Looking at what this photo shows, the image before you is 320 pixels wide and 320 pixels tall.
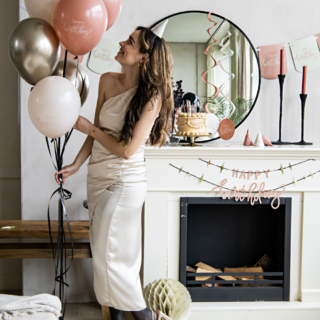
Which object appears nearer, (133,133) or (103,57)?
(133,133)

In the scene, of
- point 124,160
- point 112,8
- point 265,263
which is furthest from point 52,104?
point 265,263

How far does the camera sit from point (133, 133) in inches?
64.3

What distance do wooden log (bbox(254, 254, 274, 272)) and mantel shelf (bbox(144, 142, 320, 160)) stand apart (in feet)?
2.38

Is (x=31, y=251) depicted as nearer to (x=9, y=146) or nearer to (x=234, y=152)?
(x=9, y=146)

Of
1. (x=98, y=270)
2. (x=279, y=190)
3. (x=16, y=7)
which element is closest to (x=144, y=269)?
(x=98, y=270)

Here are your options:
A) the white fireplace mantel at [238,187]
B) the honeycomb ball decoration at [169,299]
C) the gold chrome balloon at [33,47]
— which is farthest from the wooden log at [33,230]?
the gold chrome balloon at [33,47]

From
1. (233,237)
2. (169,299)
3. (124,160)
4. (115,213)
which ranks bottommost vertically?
(169,299)

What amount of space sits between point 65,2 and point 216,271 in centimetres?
178

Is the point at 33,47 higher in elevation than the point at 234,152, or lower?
higher

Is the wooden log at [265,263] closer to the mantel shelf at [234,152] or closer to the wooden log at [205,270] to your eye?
the wooden log at [205,270]

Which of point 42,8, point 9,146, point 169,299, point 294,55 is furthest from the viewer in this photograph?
point 9,146

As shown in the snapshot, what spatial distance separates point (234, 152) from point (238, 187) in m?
0.21

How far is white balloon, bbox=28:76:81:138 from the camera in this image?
4.62 feet

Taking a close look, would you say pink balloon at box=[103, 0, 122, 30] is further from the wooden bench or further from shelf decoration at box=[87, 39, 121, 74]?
the wooden bench
